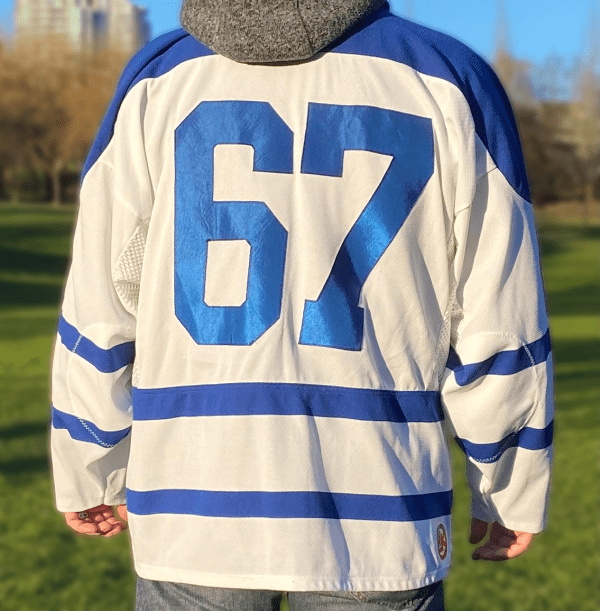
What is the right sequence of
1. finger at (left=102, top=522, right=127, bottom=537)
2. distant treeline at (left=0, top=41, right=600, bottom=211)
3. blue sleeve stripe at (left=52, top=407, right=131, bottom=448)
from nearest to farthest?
blue sleeve stripe at (left=52, top=407, right=131, bottom=448) < finger at (left=102, top=522, right=127, bottom=537) < distant treeline at (left=0, top=41, right=600, bottom=211)

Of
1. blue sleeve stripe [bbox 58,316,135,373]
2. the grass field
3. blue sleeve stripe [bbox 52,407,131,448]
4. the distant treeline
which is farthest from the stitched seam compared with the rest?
the distant treeline

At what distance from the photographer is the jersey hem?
1.55 meters

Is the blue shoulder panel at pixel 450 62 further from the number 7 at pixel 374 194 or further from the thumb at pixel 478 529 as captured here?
the thumb at pixel 478 529

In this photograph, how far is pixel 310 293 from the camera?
5.24 feet

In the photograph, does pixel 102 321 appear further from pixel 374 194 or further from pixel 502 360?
pixel 502 360

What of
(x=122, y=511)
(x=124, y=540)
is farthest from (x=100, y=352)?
(x=124, y=540)

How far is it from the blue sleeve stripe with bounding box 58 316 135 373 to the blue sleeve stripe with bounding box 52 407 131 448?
11 centimetres

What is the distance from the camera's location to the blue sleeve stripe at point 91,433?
1.77 metres

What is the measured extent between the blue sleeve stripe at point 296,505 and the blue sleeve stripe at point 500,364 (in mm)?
213

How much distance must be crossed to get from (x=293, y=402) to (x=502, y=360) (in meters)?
0.38

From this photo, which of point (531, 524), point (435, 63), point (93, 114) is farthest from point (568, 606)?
point (93, 114)

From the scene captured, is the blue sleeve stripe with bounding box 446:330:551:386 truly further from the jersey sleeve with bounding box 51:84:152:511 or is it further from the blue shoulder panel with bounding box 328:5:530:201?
the jersey sleeve with bounding box 51:84:152:511

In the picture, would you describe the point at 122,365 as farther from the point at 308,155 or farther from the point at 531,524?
the point at 531,524

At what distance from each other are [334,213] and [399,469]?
16.7 inches
